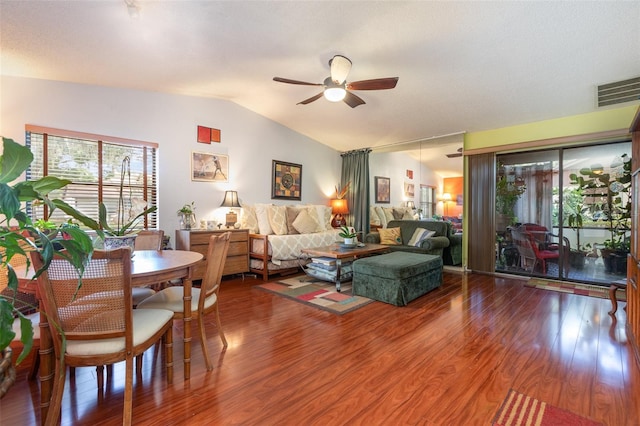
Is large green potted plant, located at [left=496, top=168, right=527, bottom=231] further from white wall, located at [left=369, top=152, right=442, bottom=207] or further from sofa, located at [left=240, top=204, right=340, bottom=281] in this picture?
sofa, located at [left=240, top=204, right=340, bottom=281]

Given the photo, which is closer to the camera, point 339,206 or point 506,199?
point 506,199

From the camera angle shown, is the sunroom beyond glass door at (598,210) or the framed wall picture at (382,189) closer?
the sunroom beyond glass door at (598,210)

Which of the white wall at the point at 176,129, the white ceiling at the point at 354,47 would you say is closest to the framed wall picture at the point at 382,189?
the white wall at the point at 176,129

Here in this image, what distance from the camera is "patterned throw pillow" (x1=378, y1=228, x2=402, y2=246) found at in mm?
5602

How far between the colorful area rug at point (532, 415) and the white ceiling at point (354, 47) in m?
2.82

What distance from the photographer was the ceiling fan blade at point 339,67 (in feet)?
10.00

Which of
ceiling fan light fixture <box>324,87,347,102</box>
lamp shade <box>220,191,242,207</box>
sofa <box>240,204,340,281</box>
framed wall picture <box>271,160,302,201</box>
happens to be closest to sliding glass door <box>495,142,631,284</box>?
sofa <box>240,204,340,281</box>

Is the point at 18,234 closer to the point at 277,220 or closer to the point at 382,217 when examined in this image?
the point at 277,220

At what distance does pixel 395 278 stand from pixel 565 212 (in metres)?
3.11

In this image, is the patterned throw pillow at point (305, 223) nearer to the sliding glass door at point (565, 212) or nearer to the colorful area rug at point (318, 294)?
the colorful area rug at point (318, 294)

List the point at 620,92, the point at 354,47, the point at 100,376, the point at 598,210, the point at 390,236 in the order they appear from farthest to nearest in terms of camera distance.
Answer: the point at 390,236
the point at 598,210
the point at 620,92
the point at 354,47
the point at 100,376

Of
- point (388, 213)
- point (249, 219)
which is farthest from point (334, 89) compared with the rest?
point (388, 213)

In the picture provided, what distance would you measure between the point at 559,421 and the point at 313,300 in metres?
2.33

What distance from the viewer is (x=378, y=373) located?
1.96 metres
